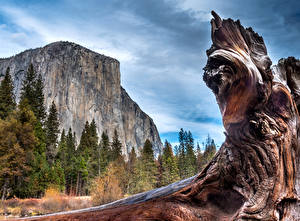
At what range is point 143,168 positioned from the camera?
3538cm

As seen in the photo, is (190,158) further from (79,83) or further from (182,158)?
(79,83)

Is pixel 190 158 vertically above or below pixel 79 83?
below

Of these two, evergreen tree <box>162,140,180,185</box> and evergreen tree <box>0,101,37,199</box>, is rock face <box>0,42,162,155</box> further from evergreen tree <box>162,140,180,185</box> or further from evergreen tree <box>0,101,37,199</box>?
evergreen tree <box>0,101,37,199</box>

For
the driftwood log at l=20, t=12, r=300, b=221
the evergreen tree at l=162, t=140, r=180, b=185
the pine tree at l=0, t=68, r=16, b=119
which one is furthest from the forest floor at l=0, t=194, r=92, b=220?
the driftwood log at l=20, t=12, r=300, b=221

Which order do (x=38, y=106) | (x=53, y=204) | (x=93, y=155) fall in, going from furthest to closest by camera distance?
(x=93, y=155) < (x=38, y=106) < (x=53, y=204)

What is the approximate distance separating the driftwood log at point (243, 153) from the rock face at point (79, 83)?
7349cm

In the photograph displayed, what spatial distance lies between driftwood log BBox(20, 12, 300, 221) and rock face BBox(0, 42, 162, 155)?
7349 cm

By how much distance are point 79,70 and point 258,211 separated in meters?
87.6

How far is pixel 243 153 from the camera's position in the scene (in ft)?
5.72

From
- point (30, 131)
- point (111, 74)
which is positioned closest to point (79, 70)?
point (111, 74)

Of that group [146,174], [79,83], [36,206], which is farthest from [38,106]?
[79,83]

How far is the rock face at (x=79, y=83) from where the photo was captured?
76.2 meters

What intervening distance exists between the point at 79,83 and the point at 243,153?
8445 cm

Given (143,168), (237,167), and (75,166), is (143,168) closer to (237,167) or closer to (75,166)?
(75,166)
